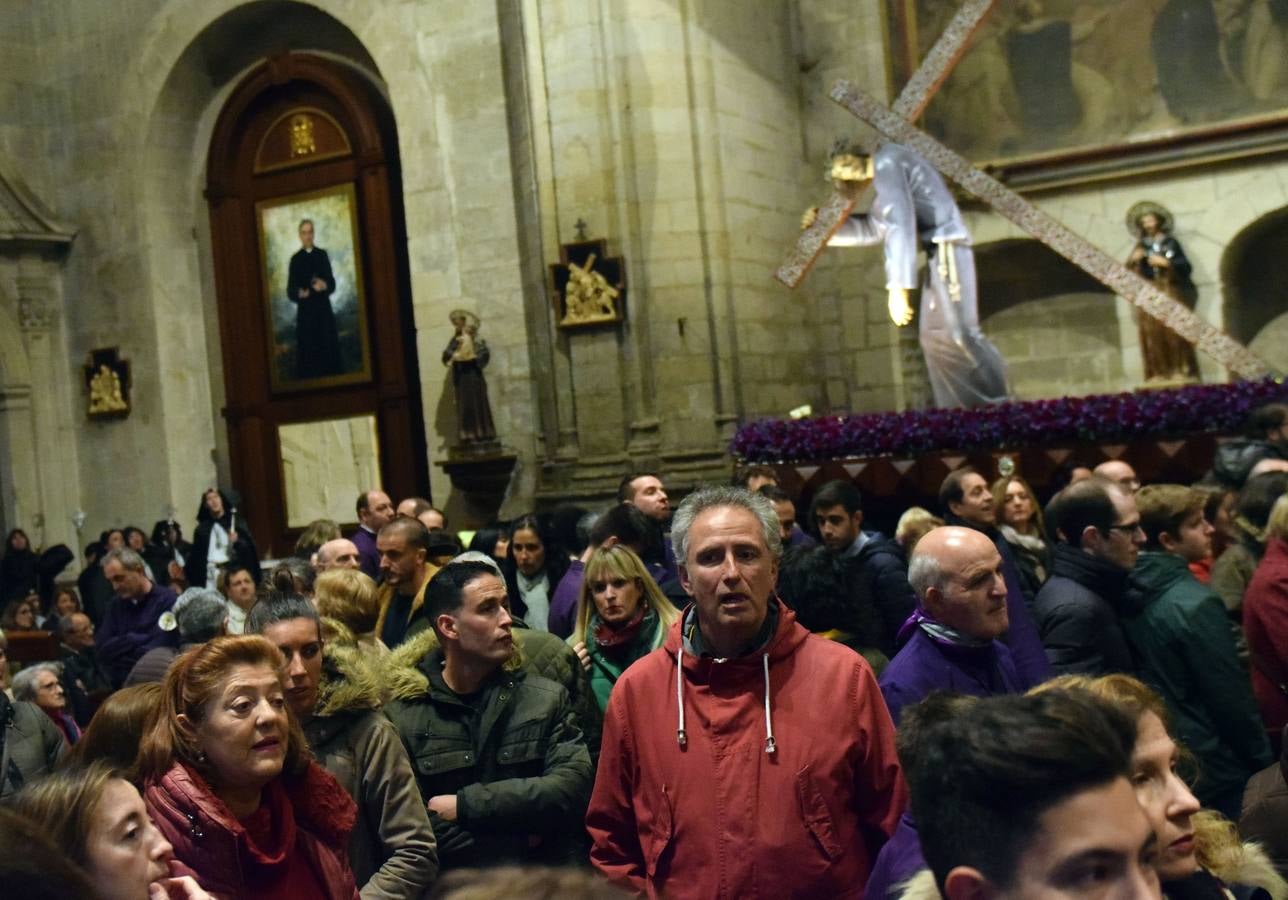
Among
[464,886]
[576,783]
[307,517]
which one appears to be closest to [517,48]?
[307,517]

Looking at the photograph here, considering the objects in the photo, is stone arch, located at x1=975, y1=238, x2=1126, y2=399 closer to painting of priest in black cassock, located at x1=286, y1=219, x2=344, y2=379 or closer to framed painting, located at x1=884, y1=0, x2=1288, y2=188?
framed painting, located at x1=884, y1=0, x2=1288, y2=188

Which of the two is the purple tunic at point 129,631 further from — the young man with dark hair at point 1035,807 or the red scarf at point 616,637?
the young man with dark hair at point 1035,807

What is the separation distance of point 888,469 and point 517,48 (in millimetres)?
6126

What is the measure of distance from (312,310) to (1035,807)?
15055 mm

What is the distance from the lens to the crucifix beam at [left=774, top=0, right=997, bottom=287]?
37.6ft

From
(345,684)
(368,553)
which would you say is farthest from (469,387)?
(345,684)

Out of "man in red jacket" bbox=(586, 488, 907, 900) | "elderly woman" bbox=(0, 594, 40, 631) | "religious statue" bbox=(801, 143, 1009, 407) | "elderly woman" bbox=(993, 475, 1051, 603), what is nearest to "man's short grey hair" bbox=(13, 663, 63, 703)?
"man in red jacket" bbox=(586, 488, 907, 900)

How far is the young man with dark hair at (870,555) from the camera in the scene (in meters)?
5.52

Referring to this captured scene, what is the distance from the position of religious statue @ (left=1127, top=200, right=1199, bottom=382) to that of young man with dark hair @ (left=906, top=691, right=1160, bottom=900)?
12.3 metres

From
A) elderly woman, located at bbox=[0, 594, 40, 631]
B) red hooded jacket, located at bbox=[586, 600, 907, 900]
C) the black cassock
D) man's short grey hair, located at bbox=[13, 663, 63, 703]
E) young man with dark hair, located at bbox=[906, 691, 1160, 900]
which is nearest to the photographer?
young man with dark hair, located at bbox=[906, 691, 1160, 900]

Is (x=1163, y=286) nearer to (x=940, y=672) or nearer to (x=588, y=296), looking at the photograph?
(x=588, y=296)

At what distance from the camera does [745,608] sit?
339 centimetres

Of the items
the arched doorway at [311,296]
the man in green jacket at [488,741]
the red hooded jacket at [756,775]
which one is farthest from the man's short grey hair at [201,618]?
the arched doorway at [311,296]

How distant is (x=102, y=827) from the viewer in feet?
8.25
